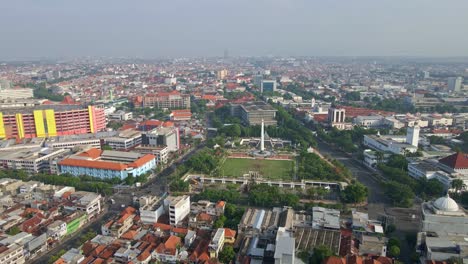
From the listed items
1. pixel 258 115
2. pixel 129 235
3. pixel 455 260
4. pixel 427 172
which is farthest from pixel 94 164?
pixel 427 172

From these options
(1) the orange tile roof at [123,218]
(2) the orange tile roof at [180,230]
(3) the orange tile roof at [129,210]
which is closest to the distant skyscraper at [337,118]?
(3) the orange tile roof at [129,210]

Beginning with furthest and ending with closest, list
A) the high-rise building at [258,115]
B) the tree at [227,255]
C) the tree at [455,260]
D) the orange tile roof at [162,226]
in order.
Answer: the high-rise building at [258,115] → the orange tile roof at [162,226] → the tree at [227,255] → the tree at [455,260]

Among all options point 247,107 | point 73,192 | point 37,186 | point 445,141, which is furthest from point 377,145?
point 37,186

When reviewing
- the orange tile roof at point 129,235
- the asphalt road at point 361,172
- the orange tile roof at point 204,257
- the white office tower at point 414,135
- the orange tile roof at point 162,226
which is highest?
the white office tower at point 414,135

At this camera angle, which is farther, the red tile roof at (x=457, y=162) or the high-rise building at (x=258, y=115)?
the high-rise building at (x=258, y=115)

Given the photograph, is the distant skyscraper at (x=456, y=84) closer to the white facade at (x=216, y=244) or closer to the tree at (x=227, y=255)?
the white facade at (x=216, y=244)

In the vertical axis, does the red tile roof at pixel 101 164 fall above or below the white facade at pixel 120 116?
above

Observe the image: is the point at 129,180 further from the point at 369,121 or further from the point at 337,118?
the point at 369,121

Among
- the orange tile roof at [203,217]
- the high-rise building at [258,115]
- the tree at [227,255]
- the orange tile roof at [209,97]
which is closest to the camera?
the tree at [227,255]
